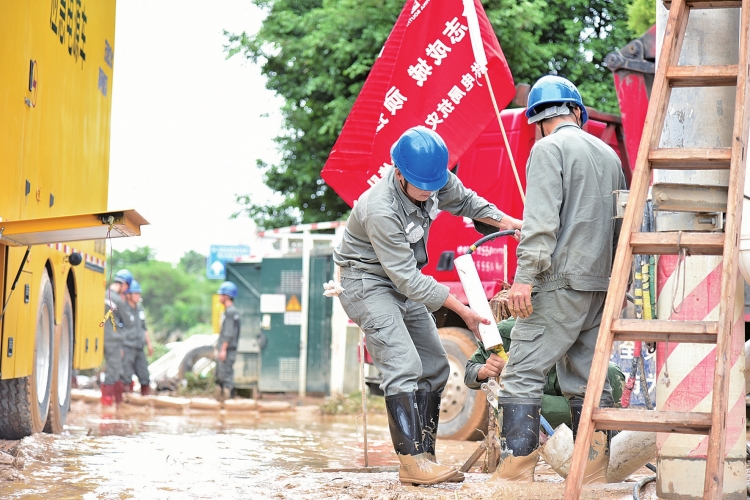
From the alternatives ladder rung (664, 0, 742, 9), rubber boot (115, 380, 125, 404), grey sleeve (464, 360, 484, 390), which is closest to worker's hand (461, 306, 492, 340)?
grey sleeve (464, 360, 484, 390)

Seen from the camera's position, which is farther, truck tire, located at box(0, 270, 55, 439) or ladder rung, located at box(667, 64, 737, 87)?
truck tire, located at box(0, 270, 55, 439)

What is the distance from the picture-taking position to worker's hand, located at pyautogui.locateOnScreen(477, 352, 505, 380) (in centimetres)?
524

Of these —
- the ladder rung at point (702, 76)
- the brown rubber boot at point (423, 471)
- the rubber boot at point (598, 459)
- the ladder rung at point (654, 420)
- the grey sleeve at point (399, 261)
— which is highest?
the ladder rung at point (702, 76)

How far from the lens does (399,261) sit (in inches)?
193

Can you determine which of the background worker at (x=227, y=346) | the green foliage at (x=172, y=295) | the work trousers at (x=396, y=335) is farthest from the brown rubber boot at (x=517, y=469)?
the green foliage at (x=172, y=295)

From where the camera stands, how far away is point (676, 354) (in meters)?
4.47

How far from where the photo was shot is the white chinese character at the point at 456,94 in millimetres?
7738

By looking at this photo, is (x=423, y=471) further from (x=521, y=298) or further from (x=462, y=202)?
(x=462, y=202)

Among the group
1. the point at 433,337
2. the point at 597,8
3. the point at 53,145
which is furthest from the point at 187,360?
the point at 433,337

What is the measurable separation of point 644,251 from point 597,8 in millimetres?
12343

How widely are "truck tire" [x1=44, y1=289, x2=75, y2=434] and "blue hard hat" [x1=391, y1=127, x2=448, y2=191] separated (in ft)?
13.6

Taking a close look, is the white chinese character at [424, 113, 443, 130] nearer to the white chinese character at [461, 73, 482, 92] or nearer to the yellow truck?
the white chinese character at [461, 73, 482, 92]

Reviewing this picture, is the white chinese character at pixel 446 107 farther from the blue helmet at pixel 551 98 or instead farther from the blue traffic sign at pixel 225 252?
the blue traffic sign at pixel 225 252

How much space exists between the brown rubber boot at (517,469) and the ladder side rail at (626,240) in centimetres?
91
